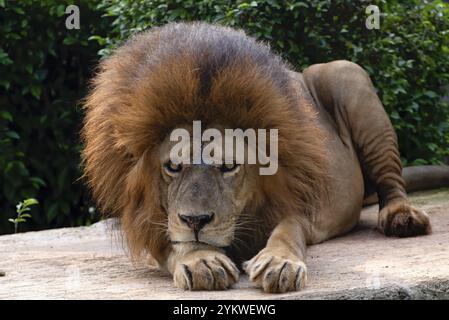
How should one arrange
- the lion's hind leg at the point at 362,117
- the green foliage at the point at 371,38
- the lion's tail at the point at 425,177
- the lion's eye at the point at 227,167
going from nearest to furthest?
the lion's eye at the point at 227,167 < the lion's hind leg at the point at 362,117 < the green foliage at the point at 371,38 < the lion's tail at the point at 425,177

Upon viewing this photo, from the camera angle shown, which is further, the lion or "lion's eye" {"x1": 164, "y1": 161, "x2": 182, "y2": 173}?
"lion's eye" {"x1": 164, "y1": 161, "x2": 182, "y2": 173}

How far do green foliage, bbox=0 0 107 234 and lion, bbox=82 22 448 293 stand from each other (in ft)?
9.46

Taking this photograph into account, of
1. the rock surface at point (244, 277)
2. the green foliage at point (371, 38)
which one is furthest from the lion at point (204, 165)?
the green foliage at point (371, 38)

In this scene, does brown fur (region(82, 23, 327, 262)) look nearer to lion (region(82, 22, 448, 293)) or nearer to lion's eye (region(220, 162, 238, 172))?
lion (region(82, 22, 448, 293))

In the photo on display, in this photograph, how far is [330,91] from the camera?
5949 millimetres

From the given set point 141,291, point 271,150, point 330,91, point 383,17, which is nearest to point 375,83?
point 383,17

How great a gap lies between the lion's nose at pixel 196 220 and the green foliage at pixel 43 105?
380 cm

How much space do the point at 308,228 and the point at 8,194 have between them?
3453 millimetres

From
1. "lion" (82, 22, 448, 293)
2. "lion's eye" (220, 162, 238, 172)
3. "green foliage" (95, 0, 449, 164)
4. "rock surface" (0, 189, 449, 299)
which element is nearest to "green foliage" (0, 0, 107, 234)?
"green foliage" (95, 0, 449, 164)

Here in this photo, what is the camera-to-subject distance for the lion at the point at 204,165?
4.08m

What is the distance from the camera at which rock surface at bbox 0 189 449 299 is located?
12.9ft

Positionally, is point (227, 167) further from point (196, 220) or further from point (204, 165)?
point (196, 220)

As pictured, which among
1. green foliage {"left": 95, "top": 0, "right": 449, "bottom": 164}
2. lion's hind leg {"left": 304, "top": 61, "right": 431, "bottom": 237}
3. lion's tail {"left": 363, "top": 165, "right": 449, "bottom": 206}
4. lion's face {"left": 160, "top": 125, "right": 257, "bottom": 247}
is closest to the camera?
lion's face {"left": 160, "top": 125, "right": 257, "bottom": 247}

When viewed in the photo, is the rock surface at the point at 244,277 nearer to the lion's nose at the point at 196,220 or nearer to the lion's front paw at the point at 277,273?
the lion's front paw at the point at 277,273
